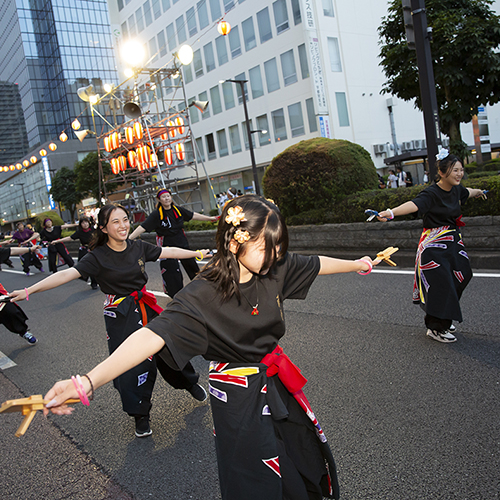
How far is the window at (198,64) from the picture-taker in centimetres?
3819

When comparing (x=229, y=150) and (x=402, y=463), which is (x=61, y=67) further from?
(x=402, y=463)

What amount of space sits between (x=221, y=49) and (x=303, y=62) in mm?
9017

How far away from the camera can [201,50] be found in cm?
3775

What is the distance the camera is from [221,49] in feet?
118

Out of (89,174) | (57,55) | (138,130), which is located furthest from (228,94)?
(57,55)

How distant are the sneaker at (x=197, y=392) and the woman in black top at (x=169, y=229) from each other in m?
3.18

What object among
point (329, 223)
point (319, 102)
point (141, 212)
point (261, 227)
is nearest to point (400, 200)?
point (329, 223)

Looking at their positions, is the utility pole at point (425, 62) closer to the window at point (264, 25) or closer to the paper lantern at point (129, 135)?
the paper lantern at point (129, 135)

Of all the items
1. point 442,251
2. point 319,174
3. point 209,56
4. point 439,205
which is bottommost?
point 442,251

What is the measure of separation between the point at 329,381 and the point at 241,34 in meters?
34.6

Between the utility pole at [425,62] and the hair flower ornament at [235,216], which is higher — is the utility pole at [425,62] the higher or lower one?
the higher one

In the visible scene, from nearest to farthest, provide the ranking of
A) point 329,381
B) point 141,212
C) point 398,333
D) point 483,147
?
point 329,381, point 398,333, point 141,212, point 483,147

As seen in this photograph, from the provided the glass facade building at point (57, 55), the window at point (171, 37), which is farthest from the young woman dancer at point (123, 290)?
the glass facade building at point (57, 55)

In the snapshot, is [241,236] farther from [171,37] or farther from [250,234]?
[171,37]
